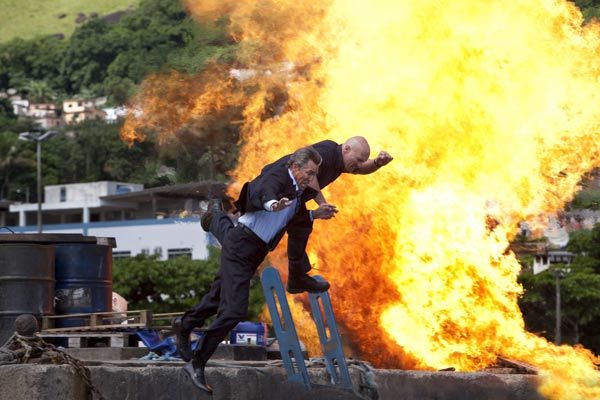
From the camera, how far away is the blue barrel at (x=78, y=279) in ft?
36.1

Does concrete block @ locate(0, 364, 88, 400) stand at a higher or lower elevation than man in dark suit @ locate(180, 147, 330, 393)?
lower

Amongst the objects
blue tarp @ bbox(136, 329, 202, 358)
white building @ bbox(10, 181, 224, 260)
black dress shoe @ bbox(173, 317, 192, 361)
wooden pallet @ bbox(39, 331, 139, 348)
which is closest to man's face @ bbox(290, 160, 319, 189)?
black dress shoe @ bbox(173, 317, 192, 361)

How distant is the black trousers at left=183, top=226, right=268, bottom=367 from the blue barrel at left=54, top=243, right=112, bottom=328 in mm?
3814

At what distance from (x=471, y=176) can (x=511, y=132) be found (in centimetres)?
56

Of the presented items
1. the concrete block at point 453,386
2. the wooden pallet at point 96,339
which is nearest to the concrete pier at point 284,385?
the concrete block at point 453,386

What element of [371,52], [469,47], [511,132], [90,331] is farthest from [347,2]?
[90,331]

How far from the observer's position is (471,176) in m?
10.4

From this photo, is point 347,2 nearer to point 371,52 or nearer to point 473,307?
point 371,52

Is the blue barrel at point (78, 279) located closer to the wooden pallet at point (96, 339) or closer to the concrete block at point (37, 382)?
the wooden pallet at point (96, 339)

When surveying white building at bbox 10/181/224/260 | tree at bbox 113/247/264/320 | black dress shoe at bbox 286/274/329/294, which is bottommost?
black dress shoe at bbox 286/274/329/294

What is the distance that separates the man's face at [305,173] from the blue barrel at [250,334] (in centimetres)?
418

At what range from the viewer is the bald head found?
7961mm

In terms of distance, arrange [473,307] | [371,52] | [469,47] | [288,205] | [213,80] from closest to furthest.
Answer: [288,205]
[473,307]
[469,47]
[371,52]
[213,80]

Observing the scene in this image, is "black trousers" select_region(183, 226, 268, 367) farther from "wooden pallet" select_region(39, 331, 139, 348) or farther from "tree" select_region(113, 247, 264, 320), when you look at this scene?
"tree" select_region(113, 247, 264, 320)
